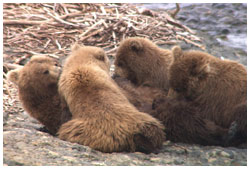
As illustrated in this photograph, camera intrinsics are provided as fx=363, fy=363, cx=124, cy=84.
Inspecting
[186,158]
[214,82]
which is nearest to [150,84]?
[214,82]

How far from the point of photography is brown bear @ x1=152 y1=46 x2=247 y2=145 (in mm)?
5348

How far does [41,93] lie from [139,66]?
2196mm

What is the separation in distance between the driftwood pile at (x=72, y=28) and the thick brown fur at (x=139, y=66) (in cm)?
170

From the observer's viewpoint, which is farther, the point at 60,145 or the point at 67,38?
the point at 67,38

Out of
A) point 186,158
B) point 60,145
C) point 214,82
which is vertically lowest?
point 186,158

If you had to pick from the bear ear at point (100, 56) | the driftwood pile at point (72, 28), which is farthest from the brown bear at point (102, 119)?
the driftwood pile at point (72, 28)

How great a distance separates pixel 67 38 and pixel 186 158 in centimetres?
559

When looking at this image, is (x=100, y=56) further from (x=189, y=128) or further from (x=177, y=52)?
(x=189, y=128)

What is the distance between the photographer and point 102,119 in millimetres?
4609

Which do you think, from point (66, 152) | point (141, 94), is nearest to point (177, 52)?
point (141, 94)

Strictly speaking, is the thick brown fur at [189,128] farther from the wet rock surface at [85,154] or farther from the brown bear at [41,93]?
the brown bear at [41,93]

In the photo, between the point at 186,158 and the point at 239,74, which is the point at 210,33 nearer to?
the point at 239,74

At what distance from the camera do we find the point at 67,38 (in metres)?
9.42

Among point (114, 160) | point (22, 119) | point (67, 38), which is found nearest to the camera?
point (114, 160)
